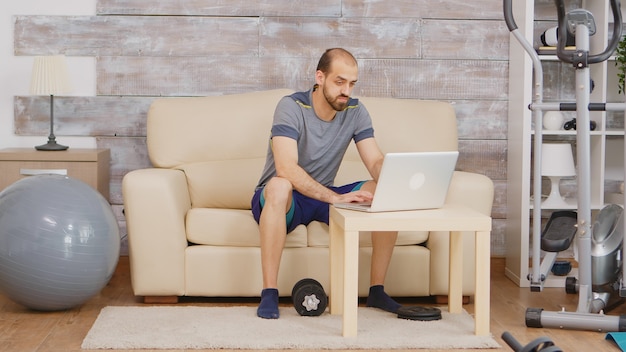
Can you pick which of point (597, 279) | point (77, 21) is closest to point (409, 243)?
point (597, 279)

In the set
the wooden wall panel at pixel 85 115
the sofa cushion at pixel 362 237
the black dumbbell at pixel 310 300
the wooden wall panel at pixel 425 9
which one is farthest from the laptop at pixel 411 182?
the wooden wall panel at pixel 85 115

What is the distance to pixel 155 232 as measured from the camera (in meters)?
3.86

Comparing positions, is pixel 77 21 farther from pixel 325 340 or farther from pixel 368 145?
pixel 325 340

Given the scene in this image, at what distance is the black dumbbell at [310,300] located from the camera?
11.9 ft

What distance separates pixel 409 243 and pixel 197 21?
5.38 feet

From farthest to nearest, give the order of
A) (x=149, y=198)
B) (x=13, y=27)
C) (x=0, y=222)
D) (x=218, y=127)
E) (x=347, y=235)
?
(x=13, y=27) < (x=218, y=127) < (x=149, y=198) < (x=0, y=222) < (x=347, y=235)

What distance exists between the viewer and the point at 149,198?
383 centimetres

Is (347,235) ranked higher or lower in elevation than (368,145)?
lower

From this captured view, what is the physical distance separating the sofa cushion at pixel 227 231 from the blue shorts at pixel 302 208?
0.05 metres

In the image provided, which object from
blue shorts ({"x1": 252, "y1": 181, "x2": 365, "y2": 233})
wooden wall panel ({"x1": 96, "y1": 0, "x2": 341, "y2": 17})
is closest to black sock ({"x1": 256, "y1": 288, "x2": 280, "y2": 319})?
blue shorts ({"x1": 252, "y1": 181, "x2": 365, "y2": 233})

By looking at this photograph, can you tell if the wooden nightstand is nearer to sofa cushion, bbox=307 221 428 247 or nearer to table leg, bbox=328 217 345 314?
sofa cushion, bbox=307 221 428 247

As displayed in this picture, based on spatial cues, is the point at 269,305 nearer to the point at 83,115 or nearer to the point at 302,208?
the point at 302,208

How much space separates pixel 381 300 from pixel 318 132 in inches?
28.6

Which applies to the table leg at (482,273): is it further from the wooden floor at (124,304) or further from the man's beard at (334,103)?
the man's beard at (334,103)
